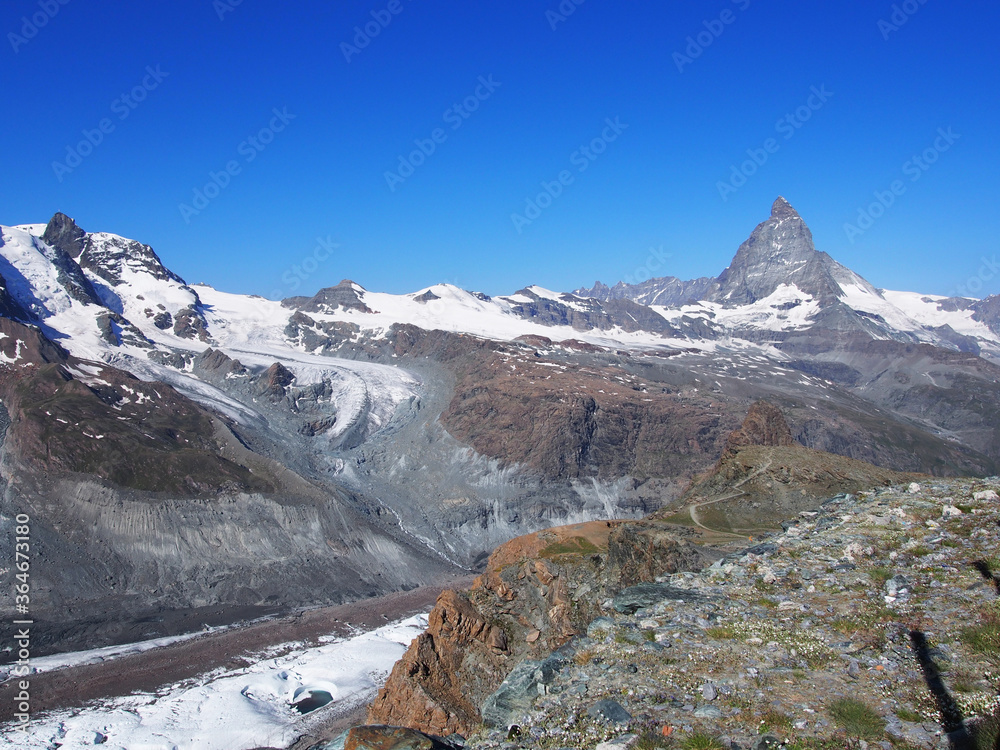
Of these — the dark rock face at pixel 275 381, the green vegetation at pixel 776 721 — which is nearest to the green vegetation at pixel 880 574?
the green vegetation at pixel 776 721

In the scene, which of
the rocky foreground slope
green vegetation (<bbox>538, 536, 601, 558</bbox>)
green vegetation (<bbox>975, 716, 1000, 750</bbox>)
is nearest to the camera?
green vegetation (<bbox>975, 716, 1000, 750</bbox>)

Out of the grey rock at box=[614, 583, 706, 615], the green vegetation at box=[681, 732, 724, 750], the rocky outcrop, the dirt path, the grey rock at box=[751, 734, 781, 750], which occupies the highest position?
the grey rock at box=[614, 583, 706, 615]

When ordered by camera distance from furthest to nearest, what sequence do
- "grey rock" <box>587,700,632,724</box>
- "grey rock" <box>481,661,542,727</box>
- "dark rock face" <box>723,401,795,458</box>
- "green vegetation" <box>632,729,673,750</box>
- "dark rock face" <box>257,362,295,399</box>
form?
"dark rock face" <box>257,362,295,399</box>, "dark rock face" <box>723,401,795,458</box>, "grey rock" <box>481,661,542,727</box>, "grey rock" <box>587,700,632,724</box>, "green vegetation" <box>632,729,673,750</box>

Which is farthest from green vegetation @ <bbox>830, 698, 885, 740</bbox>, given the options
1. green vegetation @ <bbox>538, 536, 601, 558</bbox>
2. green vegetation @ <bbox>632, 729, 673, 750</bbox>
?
green vegetation @ <bbox>538, 536, 601, 558</bbox>

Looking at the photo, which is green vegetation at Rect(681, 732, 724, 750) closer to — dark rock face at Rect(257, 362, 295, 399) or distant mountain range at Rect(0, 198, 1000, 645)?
distant mountain range at Rect(0, 198, 1000, 645)

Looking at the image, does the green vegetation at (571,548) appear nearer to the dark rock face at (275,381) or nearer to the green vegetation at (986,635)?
the green vegetation at (986,635)

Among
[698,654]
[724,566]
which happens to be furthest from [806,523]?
[698,654]

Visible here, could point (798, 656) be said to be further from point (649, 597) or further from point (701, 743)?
point (649, 597)
